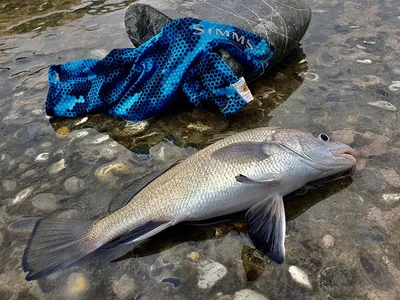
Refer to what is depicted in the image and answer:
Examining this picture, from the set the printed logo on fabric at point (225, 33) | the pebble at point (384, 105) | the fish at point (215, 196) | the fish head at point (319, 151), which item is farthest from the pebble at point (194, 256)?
the pebble at point (384, 105)

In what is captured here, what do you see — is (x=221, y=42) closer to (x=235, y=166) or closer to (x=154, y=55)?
(x=154, y=55)

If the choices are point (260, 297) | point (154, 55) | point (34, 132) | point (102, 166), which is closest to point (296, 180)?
point (260, 297)

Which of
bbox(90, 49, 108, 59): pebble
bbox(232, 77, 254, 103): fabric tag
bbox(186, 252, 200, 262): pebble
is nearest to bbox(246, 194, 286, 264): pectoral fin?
bbox(186, 252, 200, 262): pebble

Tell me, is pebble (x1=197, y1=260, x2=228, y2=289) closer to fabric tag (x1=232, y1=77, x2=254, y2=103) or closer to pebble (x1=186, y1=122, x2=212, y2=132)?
pebble (x1=186, y1=122, x2=212, y2=132)

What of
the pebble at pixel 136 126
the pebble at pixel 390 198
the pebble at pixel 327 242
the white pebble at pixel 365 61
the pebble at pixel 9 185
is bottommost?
the pebble at pixel 9 185

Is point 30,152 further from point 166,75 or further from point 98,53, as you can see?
point 98,53

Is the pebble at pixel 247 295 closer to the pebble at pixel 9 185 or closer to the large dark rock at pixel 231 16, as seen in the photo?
the pebble at pixel 9 185
